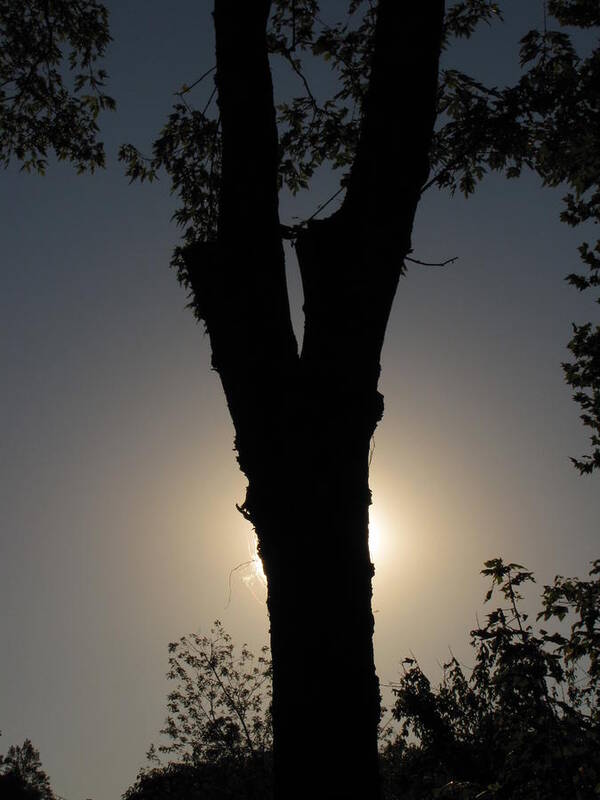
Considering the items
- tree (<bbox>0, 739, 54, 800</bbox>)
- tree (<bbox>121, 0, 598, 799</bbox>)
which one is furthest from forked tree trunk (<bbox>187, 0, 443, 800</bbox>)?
tree (<bbox>0, 739, 54, 800</bbox>)

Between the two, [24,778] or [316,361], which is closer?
[316,361]

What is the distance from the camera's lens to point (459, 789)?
6.03 m

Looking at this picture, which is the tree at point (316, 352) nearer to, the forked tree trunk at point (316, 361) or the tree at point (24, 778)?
the forked tree trunk at point (316, 361)

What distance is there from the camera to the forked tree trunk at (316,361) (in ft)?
7.06

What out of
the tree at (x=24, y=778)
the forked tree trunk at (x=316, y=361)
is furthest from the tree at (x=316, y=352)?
the tree at (x=24, y=778)

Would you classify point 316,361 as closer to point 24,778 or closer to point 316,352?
point 316,352

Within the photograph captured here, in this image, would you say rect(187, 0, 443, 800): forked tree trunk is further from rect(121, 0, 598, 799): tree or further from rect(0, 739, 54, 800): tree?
rect(0, 739, 54, 800): tree

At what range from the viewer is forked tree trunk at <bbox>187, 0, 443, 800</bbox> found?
7.06 ft

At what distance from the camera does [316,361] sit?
2.66 meters

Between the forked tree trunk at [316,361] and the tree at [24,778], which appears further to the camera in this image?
the tree at [24,778]

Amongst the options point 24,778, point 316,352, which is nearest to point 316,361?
point 316,352

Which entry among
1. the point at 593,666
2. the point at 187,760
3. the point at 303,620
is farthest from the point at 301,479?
the point at 187,760

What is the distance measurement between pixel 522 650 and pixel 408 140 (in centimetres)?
543

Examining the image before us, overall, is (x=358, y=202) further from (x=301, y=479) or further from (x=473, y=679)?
(x=473, y=679)
